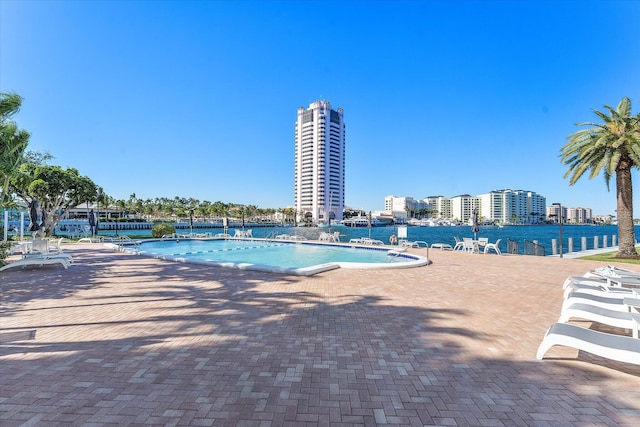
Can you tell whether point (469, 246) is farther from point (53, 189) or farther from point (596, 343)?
point (53, 189)

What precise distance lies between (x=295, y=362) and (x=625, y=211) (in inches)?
713

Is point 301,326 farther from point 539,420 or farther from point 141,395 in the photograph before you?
point 539,420

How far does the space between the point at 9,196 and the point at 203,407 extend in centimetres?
2891

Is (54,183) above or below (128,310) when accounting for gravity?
above

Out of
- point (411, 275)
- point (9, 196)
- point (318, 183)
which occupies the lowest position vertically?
point (411, 275)

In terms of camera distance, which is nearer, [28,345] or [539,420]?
[539,420]

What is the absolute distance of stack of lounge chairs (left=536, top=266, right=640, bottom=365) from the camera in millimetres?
3102

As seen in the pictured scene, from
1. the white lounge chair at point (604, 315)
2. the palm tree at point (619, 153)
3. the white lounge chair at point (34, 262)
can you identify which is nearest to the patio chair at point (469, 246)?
the palm tree at point (619, 153)

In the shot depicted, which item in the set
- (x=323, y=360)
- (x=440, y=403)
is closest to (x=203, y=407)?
(x=323, y=360)

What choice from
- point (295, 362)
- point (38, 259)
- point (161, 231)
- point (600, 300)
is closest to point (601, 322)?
point (600, 300)

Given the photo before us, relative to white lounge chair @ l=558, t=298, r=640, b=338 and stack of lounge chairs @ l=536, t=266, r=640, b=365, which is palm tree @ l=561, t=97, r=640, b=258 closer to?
stack of lounge chairs @ l=536, t=266, r=640, b=365

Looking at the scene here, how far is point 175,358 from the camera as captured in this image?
3549mm

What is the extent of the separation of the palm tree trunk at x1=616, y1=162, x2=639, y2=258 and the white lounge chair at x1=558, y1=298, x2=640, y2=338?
13833mm

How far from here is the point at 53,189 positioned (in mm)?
23266
